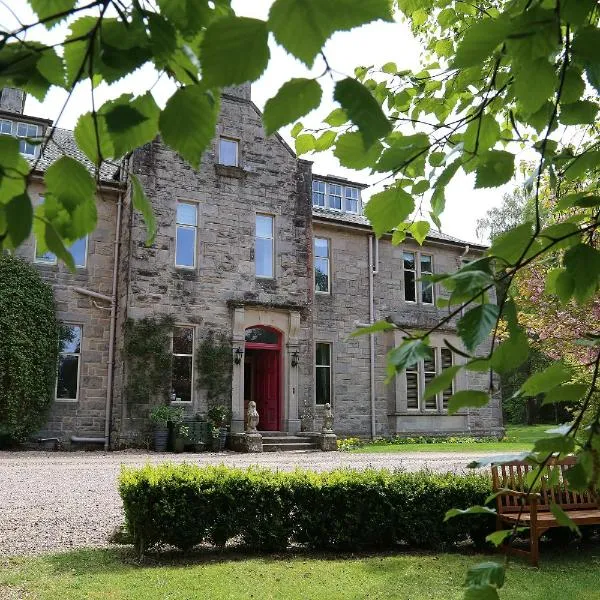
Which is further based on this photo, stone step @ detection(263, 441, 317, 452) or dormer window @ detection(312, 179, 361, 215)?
dormer window @ detection(312, 179, 361, 215)

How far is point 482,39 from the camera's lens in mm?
1282

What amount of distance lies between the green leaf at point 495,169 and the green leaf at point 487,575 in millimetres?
873

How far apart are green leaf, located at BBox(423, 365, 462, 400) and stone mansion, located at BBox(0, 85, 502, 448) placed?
13745 millimetres

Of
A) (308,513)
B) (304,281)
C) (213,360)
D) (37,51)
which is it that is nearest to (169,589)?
(308,513)

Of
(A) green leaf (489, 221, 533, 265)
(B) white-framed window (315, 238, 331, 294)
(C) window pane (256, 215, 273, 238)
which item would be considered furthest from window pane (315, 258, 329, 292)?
(A) green leaf (489, 221, 533, 265)

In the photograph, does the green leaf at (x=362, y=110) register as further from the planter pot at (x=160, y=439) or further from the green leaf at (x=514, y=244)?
the planter pot at (x=160, y=439)

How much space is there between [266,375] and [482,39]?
18.3 metres

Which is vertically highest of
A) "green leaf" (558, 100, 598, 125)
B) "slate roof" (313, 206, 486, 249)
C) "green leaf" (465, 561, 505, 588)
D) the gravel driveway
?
"slate roof" (313, 206, 486, 249)

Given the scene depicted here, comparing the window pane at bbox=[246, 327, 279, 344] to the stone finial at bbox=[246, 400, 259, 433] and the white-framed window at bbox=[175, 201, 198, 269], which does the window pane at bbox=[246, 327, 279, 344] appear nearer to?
the stone finial at bbox=[246, 400, 259, 433]

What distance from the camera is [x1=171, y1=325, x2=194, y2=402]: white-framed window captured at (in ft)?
55.7

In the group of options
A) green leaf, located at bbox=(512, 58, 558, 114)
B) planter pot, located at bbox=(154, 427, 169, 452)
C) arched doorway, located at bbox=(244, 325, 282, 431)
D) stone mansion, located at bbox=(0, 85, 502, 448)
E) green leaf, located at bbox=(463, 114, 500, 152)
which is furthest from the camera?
arched doorway, located at bbox=(244, 325, 282, 431)

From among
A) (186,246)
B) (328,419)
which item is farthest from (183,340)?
(328,419)

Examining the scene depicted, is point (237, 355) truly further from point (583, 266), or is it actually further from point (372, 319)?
point (583, 266)

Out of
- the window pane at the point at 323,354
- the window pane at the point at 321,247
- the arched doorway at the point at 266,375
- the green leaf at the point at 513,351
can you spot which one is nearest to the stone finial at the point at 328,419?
the arched doorway at the point at 266,375
